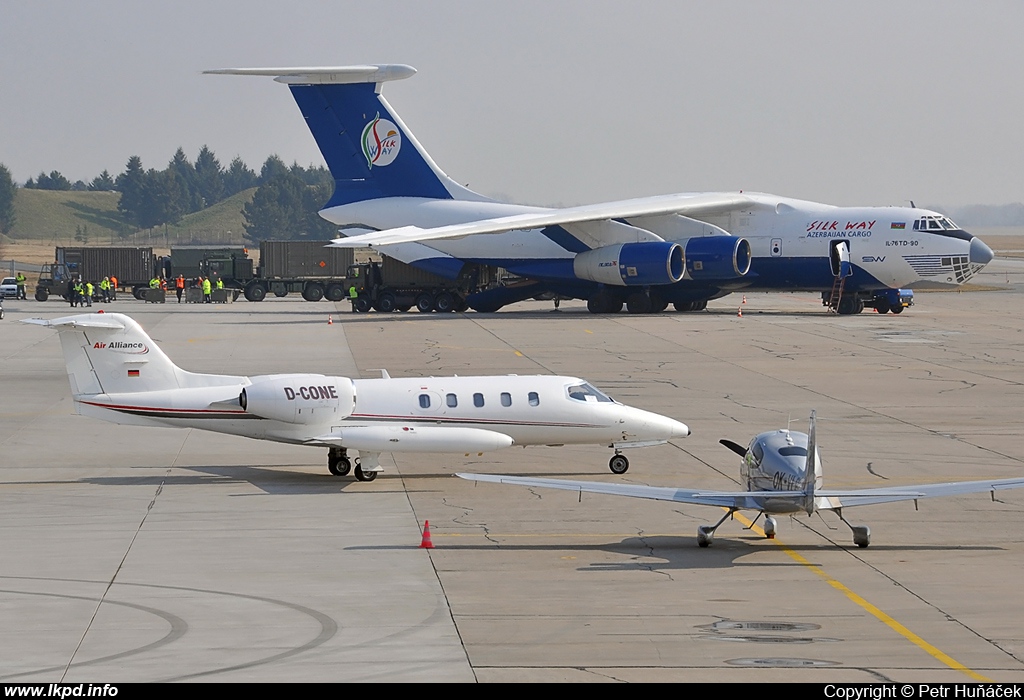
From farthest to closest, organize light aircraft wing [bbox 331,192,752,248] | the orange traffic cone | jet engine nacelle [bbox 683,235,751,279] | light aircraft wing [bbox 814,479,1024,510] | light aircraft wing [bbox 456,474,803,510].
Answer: jet engine nacelle [bbox 683,235,751,279] → light aircraft wing [bbox 331,192,752,248] → the orange traffic cone → light aircraft wing [bbox 814,479,1024,510] → light aircraft wing [bbox 456,474,803,510]

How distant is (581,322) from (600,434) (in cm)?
3416

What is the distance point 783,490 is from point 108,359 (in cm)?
1244

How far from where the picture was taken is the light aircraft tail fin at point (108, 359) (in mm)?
23562

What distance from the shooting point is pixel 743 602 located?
1537 centimetres

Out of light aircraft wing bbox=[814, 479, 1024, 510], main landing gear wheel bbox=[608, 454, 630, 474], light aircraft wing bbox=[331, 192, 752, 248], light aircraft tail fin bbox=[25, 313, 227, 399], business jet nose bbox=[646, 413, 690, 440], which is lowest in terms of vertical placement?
main landing gear wheel bbox=[608, 454, 630, 474]

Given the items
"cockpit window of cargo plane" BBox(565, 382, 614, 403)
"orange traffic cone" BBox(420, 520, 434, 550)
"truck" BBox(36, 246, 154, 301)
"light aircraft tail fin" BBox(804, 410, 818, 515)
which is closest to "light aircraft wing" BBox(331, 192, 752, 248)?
"cockpit window of cargo plane" BBox(565, 382, 614, 403)

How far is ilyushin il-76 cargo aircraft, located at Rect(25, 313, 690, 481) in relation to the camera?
23.2m

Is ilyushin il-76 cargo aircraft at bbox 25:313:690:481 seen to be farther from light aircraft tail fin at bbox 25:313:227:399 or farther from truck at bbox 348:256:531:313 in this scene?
truck at bbox 348:256:531:313

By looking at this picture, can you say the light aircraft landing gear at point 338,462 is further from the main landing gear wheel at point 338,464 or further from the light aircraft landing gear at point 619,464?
the light aircraft landing gear at point 619,464

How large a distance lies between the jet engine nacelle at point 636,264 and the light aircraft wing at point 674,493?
40.4 meters

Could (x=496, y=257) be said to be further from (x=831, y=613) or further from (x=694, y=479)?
(x=831, y=613)

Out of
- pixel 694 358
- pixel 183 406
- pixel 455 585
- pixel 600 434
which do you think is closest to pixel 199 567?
pixel 455 585

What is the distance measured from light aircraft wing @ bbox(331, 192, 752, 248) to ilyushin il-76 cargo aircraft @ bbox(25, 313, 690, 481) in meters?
29.1

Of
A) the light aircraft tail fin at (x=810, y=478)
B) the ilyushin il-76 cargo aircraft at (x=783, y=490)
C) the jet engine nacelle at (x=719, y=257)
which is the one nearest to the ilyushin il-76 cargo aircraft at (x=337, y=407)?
the ilyushin il-76 cargo aircraft at (x=783, y=490)
